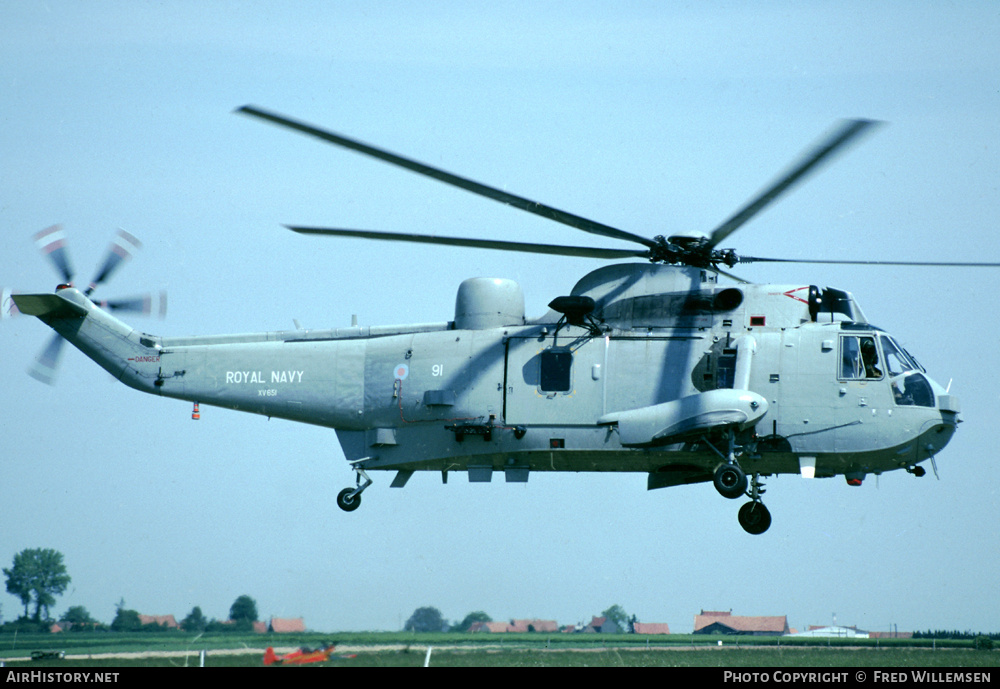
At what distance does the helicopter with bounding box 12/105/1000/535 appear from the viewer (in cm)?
1767

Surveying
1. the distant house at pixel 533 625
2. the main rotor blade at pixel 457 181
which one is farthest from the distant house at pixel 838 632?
the main rotor blade at pixel 457 181

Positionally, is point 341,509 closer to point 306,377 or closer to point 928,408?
point 306,377

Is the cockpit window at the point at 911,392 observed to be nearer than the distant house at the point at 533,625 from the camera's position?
Yes

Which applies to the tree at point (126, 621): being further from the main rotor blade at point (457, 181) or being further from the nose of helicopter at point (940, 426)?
the nose of helicopter at point (940, 426)

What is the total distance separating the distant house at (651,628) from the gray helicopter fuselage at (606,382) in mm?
2847

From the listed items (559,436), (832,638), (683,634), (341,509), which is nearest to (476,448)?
(559,436)

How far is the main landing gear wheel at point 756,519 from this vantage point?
62.1ft

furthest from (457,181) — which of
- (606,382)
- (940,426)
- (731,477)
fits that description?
(940,426)

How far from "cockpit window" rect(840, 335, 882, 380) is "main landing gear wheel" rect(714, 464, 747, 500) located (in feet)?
7.66

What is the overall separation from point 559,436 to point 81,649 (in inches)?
317

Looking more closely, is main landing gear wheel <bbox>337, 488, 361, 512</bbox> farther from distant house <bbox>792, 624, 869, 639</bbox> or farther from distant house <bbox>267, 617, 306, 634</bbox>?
distant house <bbox>792, 624, 869, 639</bbox>

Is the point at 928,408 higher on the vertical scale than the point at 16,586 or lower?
higher

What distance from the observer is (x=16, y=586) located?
63.6 feet

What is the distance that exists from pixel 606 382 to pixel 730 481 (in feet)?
8.53
